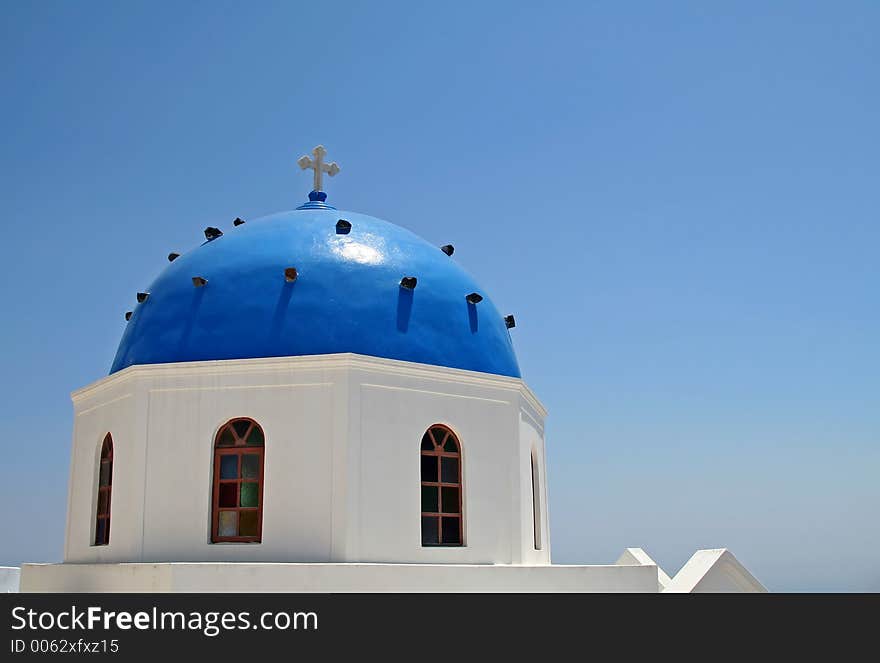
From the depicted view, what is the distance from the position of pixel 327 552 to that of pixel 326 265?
4.49m

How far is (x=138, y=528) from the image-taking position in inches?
534

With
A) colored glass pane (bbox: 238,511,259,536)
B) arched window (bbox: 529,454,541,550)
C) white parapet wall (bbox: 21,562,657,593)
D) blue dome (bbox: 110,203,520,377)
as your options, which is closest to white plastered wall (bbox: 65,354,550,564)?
colored glass pane (bbox: 238,511,259,536)

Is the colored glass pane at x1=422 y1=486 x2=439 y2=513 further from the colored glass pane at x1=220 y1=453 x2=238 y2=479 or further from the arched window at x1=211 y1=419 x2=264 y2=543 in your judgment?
the colored glass pane at x1=220 y1=453 x2=238 y2=479

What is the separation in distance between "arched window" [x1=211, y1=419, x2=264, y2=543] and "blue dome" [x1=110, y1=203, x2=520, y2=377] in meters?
1.18

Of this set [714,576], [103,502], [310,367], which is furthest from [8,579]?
[714,576]

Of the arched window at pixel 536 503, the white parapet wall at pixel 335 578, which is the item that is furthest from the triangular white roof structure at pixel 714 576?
the white parapet wall at pixel 335 578

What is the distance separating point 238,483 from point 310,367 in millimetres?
1957

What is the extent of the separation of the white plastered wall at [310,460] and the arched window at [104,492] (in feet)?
0.93

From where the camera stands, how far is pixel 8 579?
1742 cm

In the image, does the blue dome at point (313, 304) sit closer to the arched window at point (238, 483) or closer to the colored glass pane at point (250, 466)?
the arched window at point (238, 483)

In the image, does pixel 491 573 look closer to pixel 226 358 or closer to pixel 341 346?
pixel 341 346

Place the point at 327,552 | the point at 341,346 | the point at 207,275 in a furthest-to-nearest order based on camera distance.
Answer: the point at 207,275 → the point at 341,346 → the point at 327,552

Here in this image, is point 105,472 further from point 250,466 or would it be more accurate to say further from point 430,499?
point 430,499
